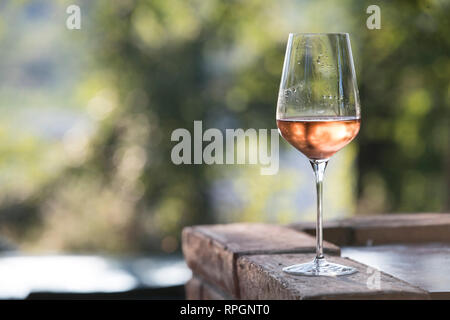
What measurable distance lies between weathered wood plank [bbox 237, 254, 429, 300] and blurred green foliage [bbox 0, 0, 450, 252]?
16.1 feet

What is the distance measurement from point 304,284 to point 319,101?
0.29 m

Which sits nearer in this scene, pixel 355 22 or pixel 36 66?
pixel 355 22

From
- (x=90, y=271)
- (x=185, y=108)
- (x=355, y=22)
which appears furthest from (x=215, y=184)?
(x=90, y=271)

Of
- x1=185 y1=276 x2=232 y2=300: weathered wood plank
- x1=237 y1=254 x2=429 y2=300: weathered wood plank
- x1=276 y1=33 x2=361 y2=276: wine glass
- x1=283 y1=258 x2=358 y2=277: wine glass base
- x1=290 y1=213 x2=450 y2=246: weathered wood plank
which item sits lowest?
x1=185 y1=276 x2=232 y2=300: weathered wood plank

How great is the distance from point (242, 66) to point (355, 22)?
1085 mm

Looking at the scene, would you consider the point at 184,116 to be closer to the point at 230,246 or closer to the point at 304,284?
the point at 230,246

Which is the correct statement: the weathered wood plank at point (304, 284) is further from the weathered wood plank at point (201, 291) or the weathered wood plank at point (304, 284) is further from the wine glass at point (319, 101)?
the weathered wood plank at point (201, 291)

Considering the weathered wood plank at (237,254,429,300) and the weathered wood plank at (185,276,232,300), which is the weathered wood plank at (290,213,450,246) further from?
the weathered wood plank at (237,254,429,300)

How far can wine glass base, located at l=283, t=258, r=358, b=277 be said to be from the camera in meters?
1.17

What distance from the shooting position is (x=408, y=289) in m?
1.06

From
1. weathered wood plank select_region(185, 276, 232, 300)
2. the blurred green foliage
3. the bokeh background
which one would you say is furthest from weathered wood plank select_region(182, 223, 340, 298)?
the blurred green foliage

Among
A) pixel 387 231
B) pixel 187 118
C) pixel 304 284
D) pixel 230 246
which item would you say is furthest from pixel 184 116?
pixel 304 284
